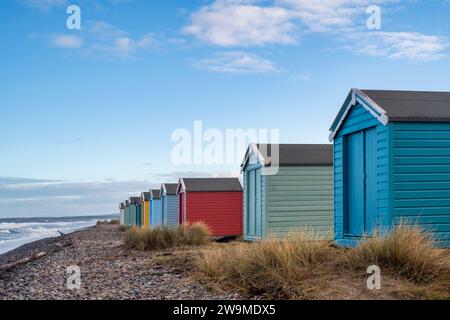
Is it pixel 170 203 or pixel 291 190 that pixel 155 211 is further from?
pixel 291 190

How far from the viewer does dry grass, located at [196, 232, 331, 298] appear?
7781 millimetres

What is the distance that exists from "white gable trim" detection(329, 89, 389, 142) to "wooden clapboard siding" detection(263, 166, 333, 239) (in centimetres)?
521

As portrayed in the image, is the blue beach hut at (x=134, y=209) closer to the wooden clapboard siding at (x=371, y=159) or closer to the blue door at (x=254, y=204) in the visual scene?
the blue door at (x=254, y=204)

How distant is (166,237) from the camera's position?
1816 centimetres

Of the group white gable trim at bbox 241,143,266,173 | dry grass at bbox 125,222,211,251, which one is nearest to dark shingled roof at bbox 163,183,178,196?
white gable trim at bbox 241,143,266,173

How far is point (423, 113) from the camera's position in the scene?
10.7 m

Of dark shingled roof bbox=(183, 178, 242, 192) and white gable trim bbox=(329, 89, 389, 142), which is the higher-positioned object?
white gable trim bbox=(329, 89, 389, 142)

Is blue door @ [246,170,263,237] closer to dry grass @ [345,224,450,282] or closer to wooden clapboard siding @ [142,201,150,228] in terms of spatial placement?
dry grass @ [345,224,450,282]

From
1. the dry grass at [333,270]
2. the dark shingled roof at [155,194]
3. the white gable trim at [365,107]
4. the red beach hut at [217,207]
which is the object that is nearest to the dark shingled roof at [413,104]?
the white gable trim at [365,107]

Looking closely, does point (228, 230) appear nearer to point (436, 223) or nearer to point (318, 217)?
point (318, 217)

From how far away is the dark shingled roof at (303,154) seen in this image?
59.7ft

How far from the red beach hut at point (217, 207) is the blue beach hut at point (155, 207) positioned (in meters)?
8.81
